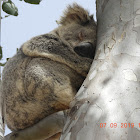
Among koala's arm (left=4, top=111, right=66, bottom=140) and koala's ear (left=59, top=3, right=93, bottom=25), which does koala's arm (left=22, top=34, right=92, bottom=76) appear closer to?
koala's arm (left=4, top=111, right=66, bottom=140)

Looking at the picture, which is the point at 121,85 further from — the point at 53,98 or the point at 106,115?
the point at 53,98

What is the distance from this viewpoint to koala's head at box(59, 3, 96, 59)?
3.39m

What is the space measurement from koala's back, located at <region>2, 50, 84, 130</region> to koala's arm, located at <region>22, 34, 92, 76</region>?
0.05 metres

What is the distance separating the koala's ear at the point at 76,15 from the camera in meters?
3.62

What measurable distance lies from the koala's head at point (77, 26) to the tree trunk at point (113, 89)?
4.31ft

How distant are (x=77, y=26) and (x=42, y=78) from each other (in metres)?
1.32

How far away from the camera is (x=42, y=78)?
2.58 m

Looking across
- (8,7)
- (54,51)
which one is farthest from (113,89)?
(8,7)

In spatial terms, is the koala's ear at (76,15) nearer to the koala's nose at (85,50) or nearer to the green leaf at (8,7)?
the koala's nose at (85,50)

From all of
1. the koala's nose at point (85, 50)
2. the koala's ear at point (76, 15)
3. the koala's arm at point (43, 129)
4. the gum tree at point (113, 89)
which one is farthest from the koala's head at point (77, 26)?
the gum tree at point (113, 89)

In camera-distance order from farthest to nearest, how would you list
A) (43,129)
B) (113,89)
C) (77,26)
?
Answer: (77,26) → (43,129) → (113,89)

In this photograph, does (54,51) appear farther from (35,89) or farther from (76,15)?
(76,15)

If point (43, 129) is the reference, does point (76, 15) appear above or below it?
above

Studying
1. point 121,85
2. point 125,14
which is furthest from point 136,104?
point 125,14
